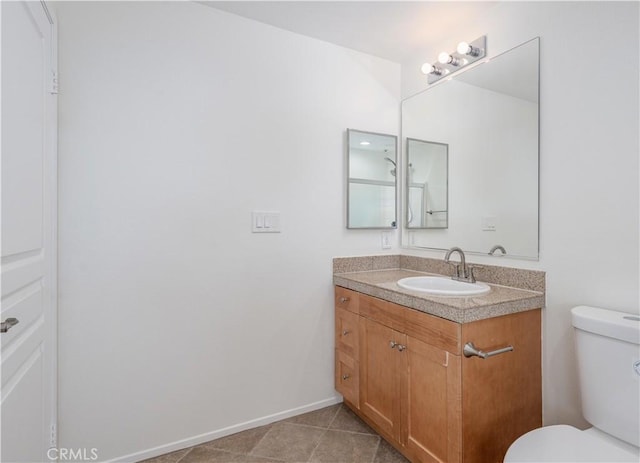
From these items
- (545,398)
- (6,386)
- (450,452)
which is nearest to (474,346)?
(450,452)

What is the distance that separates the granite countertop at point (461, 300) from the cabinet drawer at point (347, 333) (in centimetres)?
20

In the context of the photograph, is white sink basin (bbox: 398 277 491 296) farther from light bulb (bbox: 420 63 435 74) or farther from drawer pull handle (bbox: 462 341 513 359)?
light bulb (bbox: 420 63 435 74)

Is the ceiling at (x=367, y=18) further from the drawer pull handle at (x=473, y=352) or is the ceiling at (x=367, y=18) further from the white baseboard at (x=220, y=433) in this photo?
the white baseboard at (x=220, y=433)

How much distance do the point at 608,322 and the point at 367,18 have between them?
1.84 meters

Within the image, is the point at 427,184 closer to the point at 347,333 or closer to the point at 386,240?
the point at 386,240

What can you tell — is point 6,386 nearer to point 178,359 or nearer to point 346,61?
point 178,359

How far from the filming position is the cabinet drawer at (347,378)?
1.97 meters

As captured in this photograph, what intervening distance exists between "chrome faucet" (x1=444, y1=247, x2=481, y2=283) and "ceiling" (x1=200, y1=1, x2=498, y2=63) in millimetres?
1301

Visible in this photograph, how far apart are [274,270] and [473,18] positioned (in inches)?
71.9

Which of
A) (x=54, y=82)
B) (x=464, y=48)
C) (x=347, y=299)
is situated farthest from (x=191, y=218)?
(x=464, y=48)

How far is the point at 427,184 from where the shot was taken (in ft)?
7.49

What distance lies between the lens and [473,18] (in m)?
1.91

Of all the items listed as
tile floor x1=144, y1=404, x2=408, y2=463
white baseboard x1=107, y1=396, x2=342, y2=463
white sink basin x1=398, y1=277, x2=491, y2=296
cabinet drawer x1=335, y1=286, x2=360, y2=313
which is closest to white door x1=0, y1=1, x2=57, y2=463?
white baseboard x1=107, y1=396, x2=342, y2=463

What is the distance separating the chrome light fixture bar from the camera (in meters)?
1.88
